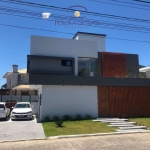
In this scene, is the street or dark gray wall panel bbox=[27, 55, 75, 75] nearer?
the street

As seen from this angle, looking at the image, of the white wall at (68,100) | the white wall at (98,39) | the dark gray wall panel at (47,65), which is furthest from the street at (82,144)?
the white wall at (98,39)

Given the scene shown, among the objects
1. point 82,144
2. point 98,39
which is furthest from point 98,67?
point 82,144

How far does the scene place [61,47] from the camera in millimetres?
18609

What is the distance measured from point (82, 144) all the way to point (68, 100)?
8352 mm

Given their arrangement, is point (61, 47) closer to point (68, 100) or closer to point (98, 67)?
point (68, 100)

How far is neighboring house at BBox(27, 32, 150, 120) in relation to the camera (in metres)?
16.5

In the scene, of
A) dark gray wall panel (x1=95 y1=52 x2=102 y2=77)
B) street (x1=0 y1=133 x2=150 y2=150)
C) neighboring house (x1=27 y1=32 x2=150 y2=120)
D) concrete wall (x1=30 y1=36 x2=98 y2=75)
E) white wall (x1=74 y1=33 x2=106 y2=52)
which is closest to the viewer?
street (x1=0 y1=133 x2=150 y2=150)

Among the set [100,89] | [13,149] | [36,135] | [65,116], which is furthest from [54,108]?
[13,149]

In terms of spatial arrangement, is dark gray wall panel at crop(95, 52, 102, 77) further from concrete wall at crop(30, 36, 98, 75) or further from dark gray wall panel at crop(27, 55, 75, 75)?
dark gray wall panel at crop(27, 55, 75, 75)

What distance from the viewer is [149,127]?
12695mm

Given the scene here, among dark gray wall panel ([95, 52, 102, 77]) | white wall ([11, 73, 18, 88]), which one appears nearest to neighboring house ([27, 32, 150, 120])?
dark gray wall panel ([95, 52, 102, 77])

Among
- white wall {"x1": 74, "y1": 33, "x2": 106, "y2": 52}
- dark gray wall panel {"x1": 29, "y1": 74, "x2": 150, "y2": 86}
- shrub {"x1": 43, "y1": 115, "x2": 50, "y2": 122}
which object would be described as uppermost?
white wall {"x1": 74, "y1": 33, "x2": 106, "y2": 52}

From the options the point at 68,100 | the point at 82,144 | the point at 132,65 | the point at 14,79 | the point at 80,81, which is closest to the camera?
the point at 82,144

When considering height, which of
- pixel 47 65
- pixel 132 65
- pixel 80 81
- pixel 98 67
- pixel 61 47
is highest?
pixel 61 47
